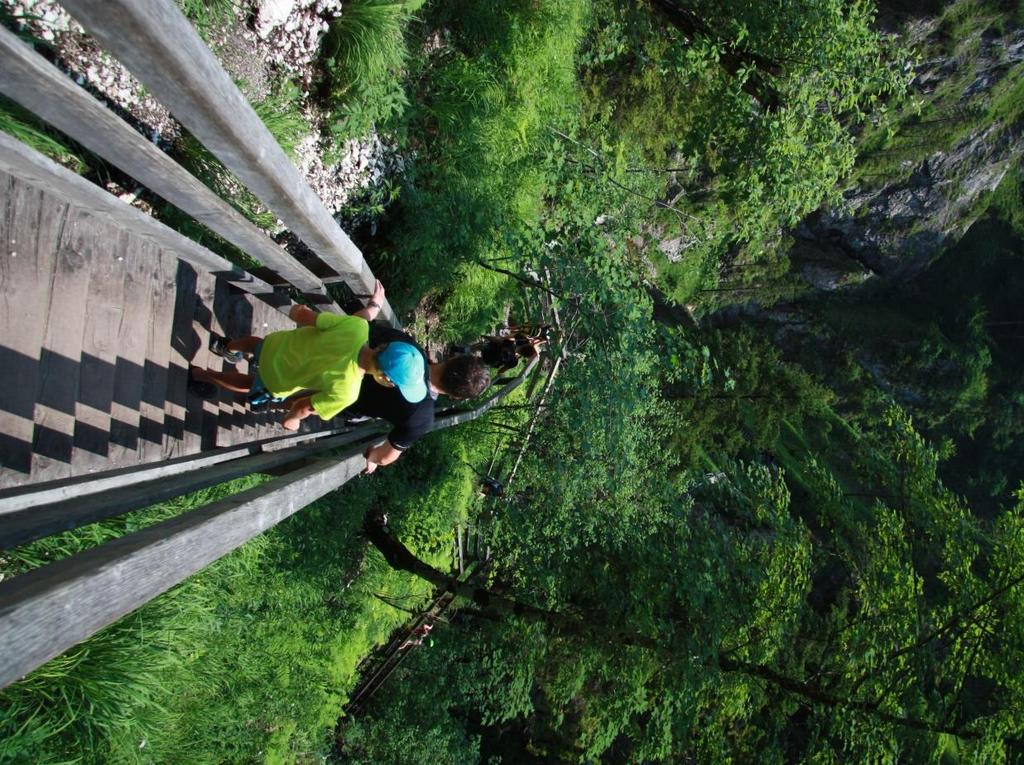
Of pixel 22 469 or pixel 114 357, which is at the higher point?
pixel 114 357

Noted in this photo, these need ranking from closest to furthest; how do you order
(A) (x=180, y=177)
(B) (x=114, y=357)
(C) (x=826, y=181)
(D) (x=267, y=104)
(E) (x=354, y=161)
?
(A) (x=180, y=177) < (B) (x=114, y=357) < (D) (x=267, y=104) < (E) (x=354, y=161) < (C) (x=826, y=181)

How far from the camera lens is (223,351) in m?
4.62

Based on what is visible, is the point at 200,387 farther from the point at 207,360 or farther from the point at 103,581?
the point at 103,581

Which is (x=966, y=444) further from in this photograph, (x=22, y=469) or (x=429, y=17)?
(x=22, y=469)

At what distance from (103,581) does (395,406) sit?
2562mm

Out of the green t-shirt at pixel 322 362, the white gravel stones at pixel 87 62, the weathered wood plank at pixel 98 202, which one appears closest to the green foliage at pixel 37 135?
the weathered wood plank at pixel 98 202

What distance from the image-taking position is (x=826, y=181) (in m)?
10.1

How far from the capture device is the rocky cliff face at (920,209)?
2214 cm

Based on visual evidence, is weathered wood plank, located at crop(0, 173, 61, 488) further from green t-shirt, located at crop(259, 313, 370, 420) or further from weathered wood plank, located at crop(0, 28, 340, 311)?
green t-shirt, located at crop(259, 313, 370, 420)

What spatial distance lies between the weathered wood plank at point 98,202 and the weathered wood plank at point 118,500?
139 cm

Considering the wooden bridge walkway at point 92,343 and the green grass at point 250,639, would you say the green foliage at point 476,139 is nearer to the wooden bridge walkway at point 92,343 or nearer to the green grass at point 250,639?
the wooden bridge walkway at point 92,343

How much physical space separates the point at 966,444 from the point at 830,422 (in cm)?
886

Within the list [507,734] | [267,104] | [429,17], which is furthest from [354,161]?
[507,734]

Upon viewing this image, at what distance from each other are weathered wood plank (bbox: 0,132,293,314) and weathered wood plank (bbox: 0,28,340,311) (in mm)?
347
